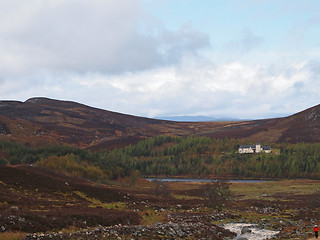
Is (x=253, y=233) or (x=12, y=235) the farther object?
(x=253, y=233)

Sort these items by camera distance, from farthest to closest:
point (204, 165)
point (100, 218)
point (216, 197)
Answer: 1. point (204, 165)
2. point (216, 197)
3. point (100, 218)

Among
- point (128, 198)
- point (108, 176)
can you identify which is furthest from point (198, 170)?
point (128, 198)

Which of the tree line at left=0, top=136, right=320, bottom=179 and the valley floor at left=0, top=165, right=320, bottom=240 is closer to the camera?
the valley floor at left=0, top=165, right=320, bottom=240

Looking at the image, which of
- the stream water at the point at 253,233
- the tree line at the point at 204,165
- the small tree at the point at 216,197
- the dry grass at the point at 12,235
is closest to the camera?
the dry grass at the point at 12,235

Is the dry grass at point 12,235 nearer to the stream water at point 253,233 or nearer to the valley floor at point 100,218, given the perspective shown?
the valley floor at point 100,218

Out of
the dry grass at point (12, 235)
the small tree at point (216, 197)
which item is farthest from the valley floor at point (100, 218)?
the small tree at point (216, 197)

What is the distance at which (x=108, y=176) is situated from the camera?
12900cm

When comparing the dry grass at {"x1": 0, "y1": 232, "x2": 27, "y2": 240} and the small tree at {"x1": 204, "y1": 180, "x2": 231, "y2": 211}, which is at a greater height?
the dry grass at {"x1": 0, "y1": 232, "x2": 27, "y2": 240}

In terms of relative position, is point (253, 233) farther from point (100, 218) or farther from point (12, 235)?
point (12, 235)

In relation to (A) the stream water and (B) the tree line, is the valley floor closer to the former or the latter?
(A) the stream water

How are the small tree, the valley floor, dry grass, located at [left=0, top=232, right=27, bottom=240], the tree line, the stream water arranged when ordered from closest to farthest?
dry grass, located at [left=0, top=232, right=27, bottom=240]
the valley floor
the stream water
the small tree
the tree line

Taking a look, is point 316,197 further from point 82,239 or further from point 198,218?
point 82,239

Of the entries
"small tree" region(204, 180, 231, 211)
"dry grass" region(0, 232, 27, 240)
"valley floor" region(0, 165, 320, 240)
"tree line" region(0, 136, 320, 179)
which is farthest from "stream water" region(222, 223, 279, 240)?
"tree line" region(0, 136, 320, 179)

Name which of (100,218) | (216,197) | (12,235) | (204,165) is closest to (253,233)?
(100,218)
